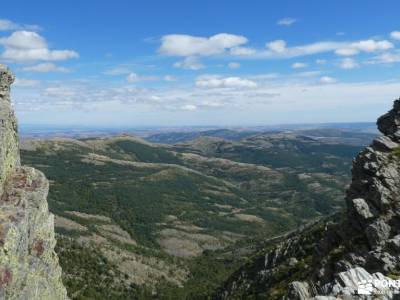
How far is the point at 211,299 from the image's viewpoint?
166750 millimetres

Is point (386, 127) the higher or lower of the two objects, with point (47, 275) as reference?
higher

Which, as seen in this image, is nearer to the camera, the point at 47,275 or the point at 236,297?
the point at 47,275

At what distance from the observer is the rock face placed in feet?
204

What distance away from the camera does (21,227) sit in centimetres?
6606

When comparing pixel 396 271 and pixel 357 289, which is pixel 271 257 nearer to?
pixel 396 271

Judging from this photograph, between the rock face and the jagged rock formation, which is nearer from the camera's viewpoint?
the jagged rock formation

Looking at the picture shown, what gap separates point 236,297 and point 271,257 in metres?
19.4

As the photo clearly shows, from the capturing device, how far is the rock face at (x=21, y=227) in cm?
6219

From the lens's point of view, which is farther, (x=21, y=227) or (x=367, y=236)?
(x=21, y=227)

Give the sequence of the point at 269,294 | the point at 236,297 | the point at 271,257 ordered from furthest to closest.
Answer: the point at 271,257
the point at 236,297
the point at 269,294

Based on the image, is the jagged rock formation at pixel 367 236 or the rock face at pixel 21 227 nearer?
the jagged rock formation at pixel 367 236

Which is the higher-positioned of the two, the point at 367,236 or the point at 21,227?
the point at 21,227

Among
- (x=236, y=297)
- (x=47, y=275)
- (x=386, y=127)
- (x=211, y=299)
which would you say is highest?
(x=386, y=127)

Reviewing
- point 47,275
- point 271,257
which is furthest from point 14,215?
point 271,257
